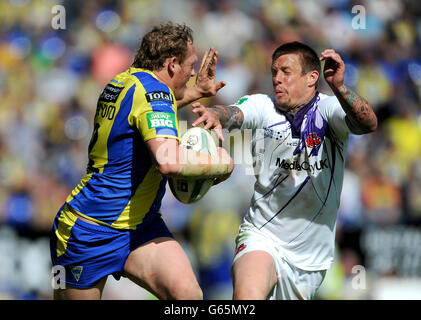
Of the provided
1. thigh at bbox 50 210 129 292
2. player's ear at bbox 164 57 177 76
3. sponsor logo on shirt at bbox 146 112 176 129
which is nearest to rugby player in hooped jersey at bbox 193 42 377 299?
player's ear at bbox 164 57 177 76

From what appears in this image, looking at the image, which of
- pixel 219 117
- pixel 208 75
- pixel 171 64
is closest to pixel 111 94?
pixel 171 64

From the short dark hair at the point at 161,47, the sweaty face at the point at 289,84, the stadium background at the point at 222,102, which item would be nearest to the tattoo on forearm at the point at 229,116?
the sweaty face at the point at 289,84

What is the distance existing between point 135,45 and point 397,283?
4916 millimetres

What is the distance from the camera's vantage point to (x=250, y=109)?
15.3ft

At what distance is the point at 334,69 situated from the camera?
4.09 m

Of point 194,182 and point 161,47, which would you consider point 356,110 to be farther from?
point 161,47

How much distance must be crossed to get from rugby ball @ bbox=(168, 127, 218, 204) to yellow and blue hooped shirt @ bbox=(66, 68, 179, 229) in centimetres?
20

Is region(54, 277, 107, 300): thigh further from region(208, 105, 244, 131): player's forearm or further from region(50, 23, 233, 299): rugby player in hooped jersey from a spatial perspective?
region(208, 105, 244, 131): player's forearm

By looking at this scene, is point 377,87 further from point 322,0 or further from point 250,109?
point 250,109

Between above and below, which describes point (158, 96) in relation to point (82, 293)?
above

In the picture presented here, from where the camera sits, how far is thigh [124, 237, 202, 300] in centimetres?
389

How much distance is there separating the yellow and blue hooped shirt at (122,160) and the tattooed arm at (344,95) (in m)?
1.10

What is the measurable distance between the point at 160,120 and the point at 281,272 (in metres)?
1.60
